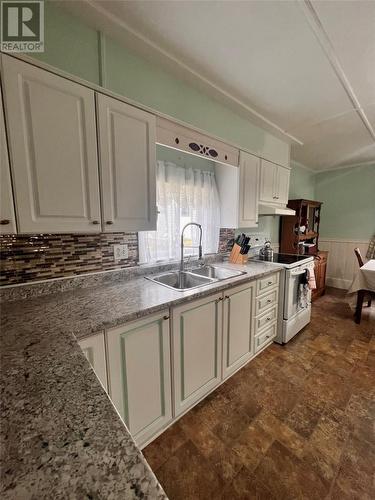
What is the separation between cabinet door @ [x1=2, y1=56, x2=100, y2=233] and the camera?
1.03 m

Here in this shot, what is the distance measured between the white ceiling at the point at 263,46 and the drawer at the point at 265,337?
7.60 feet

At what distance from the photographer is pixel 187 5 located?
1164mm

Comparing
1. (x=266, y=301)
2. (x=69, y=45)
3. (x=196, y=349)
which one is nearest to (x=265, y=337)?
(x=266, y=301)

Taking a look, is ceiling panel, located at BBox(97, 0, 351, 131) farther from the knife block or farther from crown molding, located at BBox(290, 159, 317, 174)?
crown molding, located at BBox(290, 159, 317, 174)

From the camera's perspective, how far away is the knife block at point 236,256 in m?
2.42

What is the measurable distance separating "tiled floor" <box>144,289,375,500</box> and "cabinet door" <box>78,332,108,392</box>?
2.34 feet

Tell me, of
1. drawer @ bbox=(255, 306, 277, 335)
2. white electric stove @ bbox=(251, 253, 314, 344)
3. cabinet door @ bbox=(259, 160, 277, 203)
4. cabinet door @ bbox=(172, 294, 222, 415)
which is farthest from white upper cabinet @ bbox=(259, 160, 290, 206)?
cabinet door @ bbox=(172, 294, 222, 415)

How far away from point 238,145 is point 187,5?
1.21m

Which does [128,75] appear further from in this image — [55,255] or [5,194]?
[55,255]

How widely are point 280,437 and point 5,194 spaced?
7.00 feet

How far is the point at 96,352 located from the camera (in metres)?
1.04

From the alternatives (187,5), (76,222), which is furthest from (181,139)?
(76,222)

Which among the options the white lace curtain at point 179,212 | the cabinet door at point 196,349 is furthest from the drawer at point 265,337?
the white lace curtain at point 179,212

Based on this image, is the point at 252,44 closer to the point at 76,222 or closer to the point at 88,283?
the point at 76,222
